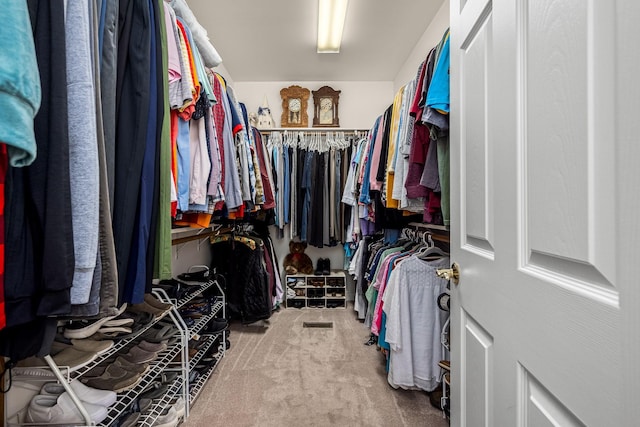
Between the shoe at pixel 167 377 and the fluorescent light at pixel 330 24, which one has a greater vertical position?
the fluorescent light at pixel 330 24

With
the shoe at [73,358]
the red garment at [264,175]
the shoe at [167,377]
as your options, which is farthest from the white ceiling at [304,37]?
the shoe at [167,377]

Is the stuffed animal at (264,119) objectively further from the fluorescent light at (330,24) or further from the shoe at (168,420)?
the shoe at (168,420)

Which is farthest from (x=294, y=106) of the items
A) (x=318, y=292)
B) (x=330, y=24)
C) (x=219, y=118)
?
(x=318, y=292)

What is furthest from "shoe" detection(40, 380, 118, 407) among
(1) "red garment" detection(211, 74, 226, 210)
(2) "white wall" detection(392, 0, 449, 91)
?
(2) "white wall" detection(392, 0, 449, 91)

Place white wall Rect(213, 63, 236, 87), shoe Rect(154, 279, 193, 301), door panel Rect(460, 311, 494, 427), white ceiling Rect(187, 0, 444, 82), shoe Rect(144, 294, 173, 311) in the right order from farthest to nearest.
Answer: white wall Rect(213, 63, 236, 87)
white ceiling Rect(187, 0, 444, 82)
shoe Rect(154, 279, 193, 301)
shoe Rect(144, 294, 173, 311)
door panel Rect(460, 311, 494, 427)

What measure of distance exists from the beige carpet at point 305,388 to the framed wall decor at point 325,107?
2103 millimetres

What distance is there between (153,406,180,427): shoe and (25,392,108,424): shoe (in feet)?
1.21

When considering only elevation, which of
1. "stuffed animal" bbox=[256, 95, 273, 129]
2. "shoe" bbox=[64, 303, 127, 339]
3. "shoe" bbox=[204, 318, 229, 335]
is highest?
"stuffed animal" bbox=[256, 95, 273, 129]

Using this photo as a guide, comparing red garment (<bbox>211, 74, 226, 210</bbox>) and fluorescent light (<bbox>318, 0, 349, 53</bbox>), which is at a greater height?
fluorescent light (<bbox>318, 0, 349, 53</bbox>)

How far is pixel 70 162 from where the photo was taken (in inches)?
22.6

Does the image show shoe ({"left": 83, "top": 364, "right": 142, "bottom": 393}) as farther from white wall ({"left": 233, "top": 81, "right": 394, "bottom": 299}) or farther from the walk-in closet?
white wall ({"left": 233, "top": 81, "right": 394, "bottom": 299})

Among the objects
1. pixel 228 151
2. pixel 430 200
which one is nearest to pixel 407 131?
pixel 430 200

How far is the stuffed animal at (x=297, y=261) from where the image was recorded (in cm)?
323

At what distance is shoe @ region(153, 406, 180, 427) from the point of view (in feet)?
4.06
